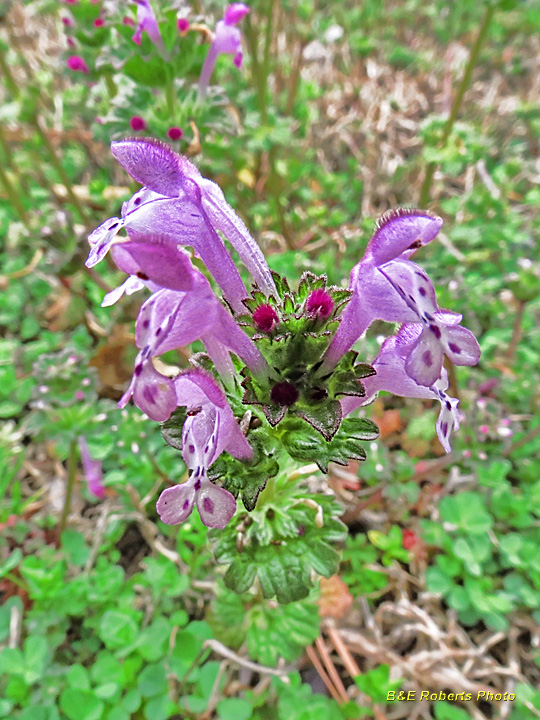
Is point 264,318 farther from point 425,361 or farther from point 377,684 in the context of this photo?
point 377,684

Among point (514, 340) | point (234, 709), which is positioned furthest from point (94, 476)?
point (514, 340)

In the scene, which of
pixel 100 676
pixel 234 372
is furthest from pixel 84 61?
pixel 100 676

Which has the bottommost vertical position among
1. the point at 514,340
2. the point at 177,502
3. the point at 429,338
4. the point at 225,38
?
the point at 514,340

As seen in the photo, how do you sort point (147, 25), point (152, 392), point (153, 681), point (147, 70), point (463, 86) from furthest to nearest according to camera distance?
point (463, 86)
point (147, 70)
point (147, 25)
point (153, 681)
point (152, 392)

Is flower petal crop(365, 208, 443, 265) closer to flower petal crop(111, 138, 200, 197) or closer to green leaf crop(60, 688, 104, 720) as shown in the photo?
flower petal crop(111, 138, 200, 197)

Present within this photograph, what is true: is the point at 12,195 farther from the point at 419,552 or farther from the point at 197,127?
the point at 419,552

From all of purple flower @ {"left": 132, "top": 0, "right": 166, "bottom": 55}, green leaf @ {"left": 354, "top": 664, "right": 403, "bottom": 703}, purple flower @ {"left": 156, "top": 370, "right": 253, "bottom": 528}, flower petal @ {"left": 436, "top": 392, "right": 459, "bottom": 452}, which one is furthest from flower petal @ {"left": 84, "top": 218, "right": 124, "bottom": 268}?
green leaf @ {"left": 354, "top": 664, "right": 403, "bottom": 703}
